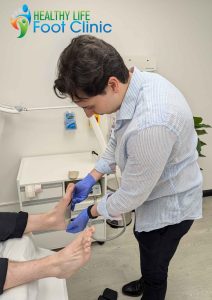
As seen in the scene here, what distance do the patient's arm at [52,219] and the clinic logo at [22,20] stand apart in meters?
1.10

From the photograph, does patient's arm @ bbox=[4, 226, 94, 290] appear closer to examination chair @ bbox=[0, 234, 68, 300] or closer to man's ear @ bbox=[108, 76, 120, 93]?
examination chair @ bbox=[0, 234, 68, 300]

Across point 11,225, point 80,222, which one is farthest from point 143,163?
point 11,225

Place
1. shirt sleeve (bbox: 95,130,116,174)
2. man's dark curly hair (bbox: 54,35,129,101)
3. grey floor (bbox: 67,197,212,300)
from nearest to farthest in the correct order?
man's dark curly hair (bbox: 54,35,129,101)
shirt sleeve (bbox: 95,130,116,174)
grey floor (bbox: 67,197,212,300)

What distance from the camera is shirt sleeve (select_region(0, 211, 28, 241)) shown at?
1.32 metres

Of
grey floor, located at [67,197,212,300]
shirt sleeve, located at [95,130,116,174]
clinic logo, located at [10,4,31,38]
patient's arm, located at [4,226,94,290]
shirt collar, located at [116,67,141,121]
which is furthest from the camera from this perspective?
clinic logo, located at [10,4,31,38]

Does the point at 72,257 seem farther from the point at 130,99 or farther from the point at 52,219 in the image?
the point at 130,99

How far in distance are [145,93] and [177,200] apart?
0.46 m

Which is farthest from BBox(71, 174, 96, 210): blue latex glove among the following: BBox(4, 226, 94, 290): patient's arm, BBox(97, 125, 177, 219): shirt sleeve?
BBox(97, 125, 177, 219): shirt sleeve

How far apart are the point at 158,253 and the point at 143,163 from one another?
536 millimetres

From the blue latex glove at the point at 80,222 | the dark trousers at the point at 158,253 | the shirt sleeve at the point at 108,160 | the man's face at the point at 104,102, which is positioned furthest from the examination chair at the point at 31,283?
the man's face at the point at 104,102

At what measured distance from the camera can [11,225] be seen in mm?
1348

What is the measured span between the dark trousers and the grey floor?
1.24ft

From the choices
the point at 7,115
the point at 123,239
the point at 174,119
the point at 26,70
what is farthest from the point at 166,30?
the point at 123,239

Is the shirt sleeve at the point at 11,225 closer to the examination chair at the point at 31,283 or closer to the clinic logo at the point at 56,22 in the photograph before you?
the examination chair at the point at 31,283
